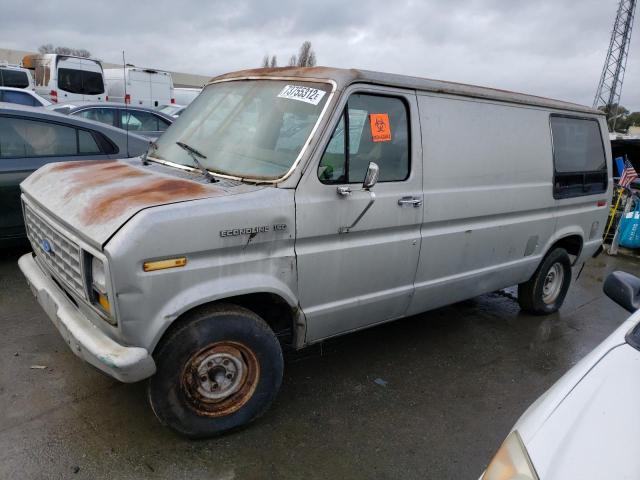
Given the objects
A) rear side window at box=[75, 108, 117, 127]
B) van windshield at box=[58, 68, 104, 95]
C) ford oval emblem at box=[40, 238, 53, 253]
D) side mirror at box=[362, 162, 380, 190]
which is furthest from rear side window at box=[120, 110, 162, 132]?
side mirror at box=[362, 162, 380, 190]

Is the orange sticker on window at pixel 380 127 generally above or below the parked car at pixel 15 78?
above

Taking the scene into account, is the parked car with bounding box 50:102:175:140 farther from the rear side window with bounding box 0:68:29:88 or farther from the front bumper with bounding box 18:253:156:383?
the front bumper with bounding box 18:253:156:383

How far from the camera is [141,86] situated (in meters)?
16.8

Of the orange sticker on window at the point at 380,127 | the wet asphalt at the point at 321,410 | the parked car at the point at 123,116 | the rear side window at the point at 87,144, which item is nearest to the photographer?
the wet asphalt at the point at 321,410

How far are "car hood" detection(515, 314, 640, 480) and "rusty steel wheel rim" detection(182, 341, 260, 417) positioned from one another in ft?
5.08

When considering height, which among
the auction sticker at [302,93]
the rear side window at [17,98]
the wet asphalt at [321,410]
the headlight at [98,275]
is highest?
the auction sticker at [302,93]

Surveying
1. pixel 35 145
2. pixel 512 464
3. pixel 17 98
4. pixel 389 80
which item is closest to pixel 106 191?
pixel 389 80

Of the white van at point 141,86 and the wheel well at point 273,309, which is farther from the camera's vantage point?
the white van at point 141,86

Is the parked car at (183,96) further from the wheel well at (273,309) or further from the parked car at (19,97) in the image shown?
the wheel well at (273,309)

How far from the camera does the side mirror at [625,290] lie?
250 cm

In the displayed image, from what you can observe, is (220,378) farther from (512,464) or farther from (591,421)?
(591,421)

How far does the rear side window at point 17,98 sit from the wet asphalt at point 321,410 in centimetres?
744

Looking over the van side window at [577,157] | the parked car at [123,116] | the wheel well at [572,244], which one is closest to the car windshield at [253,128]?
the van side window at [577,157]

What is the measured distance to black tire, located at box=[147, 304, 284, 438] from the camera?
8.61ft
